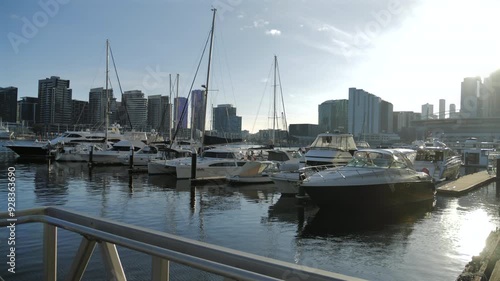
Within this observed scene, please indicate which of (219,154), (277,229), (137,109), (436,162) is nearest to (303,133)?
(137,109)

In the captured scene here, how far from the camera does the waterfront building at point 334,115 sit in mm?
69750

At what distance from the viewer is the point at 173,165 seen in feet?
96.3

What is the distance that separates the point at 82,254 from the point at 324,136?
25248 mm

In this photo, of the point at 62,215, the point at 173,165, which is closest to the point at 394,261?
the point at 62,215

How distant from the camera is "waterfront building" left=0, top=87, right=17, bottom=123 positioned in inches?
2078

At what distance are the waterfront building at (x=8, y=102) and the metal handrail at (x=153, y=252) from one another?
189 ft

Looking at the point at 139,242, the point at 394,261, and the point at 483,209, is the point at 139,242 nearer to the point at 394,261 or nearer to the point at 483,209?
the point at 394,261

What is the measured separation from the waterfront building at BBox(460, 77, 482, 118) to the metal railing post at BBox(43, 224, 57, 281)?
9646 cm

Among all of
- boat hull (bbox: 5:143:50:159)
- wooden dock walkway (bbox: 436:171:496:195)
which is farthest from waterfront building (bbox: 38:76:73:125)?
wooden dock walkway (bbox: 436:171:496:195)

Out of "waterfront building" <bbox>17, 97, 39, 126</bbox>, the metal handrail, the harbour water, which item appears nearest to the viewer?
the metal handrail

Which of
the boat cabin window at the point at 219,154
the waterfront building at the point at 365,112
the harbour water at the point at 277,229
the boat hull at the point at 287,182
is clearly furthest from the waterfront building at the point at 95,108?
the boat hull at the point at 287,182

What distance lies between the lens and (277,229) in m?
13.0

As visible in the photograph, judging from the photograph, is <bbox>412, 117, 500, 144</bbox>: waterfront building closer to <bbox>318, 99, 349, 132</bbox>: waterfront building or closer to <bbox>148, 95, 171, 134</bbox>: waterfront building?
<bbox>318, 99, 349, 132</bbox>: waterfront building

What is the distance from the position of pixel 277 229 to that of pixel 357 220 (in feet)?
11.8
